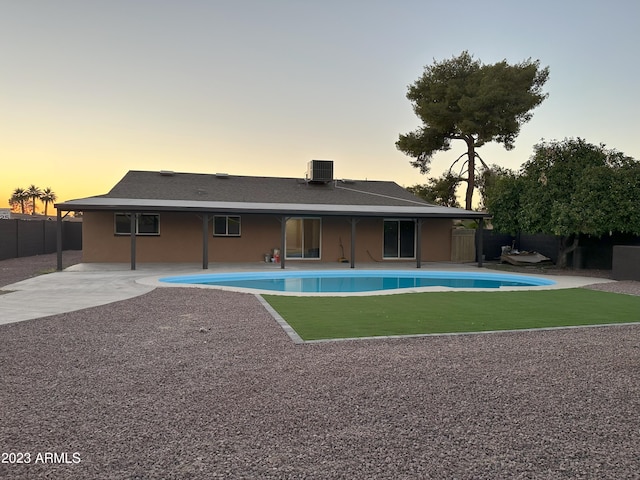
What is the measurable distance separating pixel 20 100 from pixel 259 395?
19319 millimetres

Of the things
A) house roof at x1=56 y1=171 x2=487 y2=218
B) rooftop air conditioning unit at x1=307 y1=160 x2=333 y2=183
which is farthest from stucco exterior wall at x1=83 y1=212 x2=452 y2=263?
rooftop air conditioning unit at x1=307 y1=160 x2=333 y2=183

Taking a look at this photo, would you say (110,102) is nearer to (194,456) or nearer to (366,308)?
(366,308)

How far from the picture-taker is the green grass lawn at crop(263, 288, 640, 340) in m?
6.40

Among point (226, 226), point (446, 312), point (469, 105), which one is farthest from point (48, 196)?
point (446, 312)

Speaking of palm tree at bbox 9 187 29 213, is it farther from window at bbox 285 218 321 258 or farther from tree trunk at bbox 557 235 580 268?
tree trunk at bbox 557 235 580 268

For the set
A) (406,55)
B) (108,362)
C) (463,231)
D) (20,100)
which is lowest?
(108,362)

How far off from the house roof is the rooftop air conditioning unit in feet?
1.32

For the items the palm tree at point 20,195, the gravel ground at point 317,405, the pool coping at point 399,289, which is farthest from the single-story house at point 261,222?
the palm tree at point 20,195

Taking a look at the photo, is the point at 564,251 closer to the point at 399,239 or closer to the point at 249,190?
the point at 399,239

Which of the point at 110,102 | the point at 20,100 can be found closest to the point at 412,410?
the point at 110,102

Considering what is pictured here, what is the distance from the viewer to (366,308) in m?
8.02

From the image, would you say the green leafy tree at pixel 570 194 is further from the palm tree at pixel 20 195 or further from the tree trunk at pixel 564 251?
the palm tree at pixel 20 195

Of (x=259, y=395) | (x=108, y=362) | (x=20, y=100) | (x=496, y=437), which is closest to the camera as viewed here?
(x=496, y=437)

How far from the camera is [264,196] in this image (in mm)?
19656
